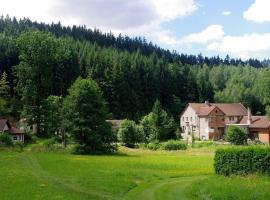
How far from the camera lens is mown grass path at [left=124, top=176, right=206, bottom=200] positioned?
33062 mm

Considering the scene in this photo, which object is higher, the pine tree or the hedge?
the pine tree

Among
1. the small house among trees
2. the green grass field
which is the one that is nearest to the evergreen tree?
the green grass field

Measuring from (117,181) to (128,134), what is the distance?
47.9 m

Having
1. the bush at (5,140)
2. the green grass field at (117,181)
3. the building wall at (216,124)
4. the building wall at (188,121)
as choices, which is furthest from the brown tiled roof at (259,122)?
the bush at (5,140)

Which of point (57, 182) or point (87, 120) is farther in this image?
point (87, 120)

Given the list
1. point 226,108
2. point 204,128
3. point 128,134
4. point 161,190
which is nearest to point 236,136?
point 128,134

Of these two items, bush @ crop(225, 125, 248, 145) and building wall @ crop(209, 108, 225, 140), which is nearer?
bush @ crop(225, 125, 248, 145)

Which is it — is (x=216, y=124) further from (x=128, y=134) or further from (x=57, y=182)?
(x=57, y=182)

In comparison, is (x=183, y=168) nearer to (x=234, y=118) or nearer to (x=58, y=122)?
(x=58, y=122)

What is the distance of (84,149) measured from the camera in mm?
72188

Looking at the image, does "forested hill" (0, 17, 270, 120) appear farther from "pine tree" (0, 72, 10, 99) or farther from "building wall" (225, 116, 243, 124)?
"building wall" (225, 116, 243, 124)

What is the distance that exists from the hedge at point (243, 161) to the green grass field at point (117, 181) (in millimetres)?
1472

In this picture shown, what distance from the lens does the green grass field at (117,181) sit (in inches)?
1277

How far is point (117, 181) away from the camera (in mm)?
39875
